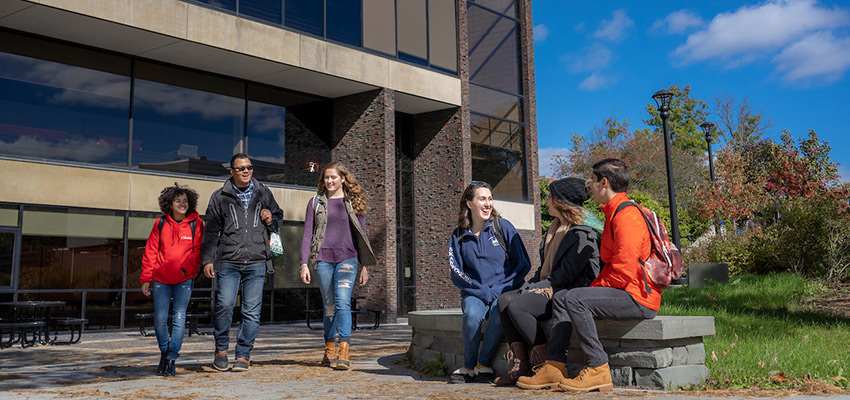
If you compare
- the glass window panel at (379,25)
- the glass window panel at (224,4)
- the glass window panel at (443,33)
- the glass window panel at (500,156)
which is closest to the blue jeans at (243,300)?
the glass window panel at (224,4)

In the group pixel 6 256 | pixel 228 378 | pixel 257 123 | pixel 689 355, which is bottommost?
pixel 228 378

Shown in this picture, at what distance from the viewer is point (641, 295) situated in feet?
15.7

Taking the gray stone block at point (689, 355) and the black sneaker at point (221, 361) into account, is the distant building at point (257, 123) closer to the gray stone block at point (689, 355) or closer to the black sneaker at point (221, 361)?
the black sneaker at point (221, 361)

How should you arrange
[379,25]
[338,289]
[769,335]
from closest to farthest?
[338,289], [769,335], [379,25]

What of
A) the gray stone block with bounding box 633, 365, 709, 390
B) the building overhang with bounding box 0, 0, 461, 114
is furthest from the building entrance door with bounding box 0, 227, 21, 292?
the gray stone block with bounding box 633, 365, 709, 390

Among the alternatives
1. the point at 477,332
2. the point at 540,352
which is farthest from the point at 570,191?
the point at 477,332

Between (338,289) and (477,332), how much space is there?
1.74 metres

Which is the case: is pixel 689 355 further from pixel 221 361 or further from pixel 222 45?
pixel 222 45

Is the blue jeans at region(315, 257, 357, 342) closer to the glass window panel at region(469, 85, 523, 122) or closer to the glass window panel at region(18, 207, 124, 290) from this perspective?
the glass window panel at region(18, 207, 124, 290)

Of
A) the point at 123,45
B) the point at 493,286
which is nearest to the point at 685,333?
the point at 493,286

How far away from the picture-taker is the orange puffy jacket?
4.74 m

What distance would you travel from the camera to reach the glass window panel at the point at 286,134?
56.6ft

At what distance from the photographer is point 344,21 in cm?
1748

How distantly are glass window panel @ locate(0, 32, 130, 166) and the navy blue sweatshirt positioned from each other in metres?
10.9
